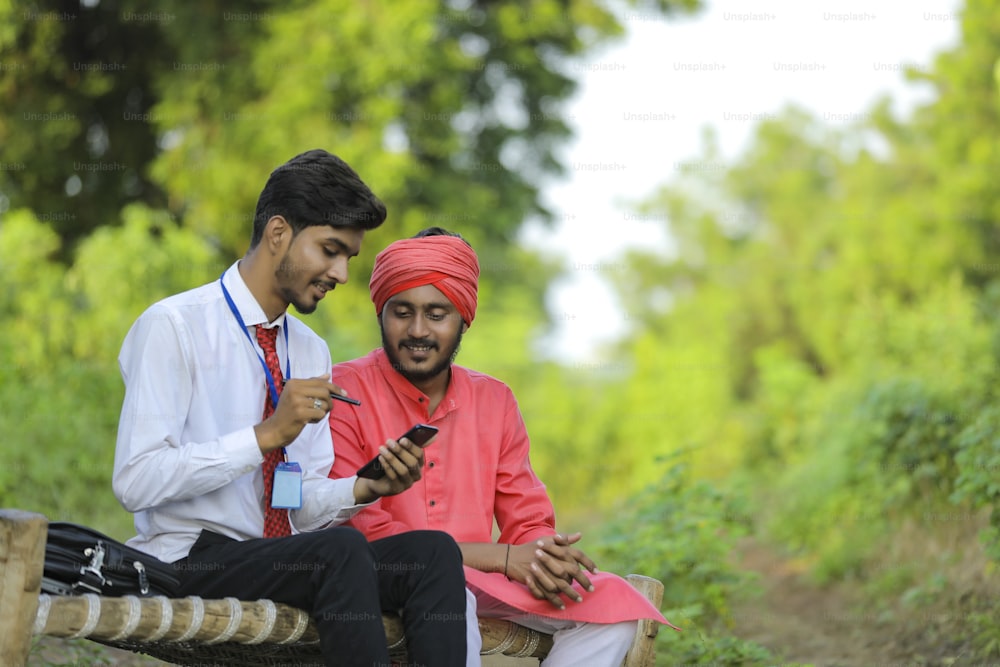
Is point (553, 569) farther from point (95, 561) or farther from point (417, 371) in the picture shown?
point (95, 561)

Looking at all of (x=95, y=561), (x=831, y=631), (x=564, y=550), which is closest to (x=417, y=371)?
(x=564, y=550)

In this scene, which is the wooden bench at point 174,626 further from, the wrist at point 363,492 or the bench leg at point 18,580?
the wrist at point 363,492

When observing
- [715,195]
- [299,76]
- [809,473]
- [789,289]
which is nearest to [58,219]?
[299,76]

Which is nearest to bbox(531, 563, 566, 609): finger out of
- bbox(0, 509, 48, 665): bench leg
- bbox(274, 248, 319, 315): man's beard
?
bbox(274, 248, 319, 315): man's beard

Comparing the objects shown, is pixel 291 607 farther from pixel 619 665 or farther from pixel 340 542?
pixel 619 665

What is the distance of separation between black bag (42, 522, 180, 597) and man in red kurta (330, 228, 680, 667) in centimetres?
79

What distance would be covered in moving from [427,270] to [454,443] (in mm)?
552

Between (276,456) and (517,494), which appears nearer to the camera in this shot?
(276,456)

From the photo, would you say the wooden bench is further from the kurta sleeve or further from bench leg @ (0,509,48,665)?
the kurta sleeve

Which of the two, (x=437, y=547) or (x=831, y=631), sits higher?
(x=437, y=547)

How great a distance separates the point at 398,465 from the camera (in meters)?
3.29

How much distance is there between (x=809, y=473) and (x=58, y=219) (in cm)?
854

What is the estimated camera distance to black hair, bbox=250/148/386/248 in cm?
349

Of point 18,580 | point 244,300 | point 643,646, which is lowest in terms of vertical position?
point 643,646
